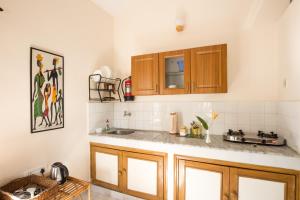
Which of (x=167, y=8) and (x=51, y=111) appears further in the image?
(x=167, y=8)

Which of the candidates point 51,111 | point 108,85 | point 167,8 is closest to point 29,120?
point 51,111

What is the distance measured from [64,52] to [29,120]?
0.86 metres

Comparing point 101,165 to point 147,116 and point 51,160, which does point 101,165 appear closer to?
point 51,160

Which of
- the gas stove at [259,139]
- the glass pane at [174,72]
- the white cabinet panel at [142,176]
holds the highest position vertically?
the glass pane at [174,72]

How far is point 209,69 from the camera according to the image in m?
1.90

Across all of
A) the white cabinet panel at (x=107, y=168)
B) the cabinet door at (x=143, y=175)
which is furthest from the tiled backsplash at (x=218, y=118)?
the cabinet door at (x=143, y=175)

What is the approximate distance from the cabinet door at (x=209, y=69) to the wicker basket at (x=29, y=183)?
1.71m

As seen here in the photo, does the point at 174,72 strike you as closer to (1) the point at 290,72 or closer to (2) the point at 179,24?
(2) the point at 179,24

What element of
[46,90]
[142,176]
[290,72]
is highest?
[290,72]

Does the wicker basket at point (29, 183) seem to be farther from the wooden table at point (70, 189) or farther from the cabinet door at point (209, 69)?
the cabinet door at point (209, 69)

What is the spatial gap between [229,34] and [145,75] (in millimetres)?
1226

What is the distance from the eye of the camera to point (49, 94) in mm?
1731

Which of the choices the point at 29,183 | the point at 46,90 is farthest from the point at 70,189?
the point at 46,90

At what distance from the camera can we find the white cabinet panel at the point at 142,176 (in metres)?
1.88
